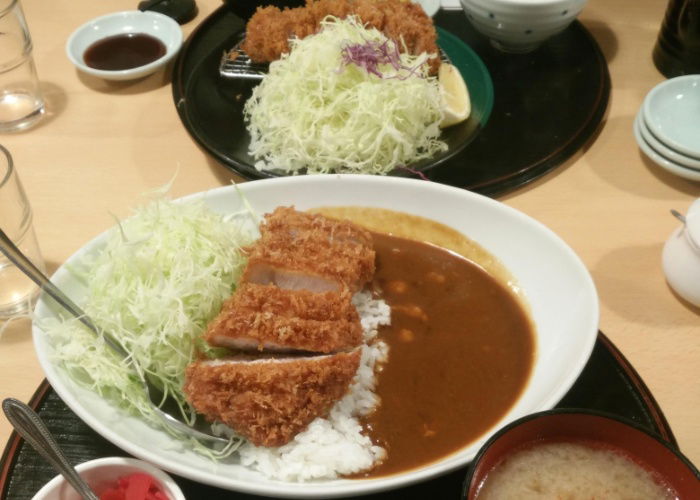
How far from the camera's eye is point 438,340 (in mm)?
1814

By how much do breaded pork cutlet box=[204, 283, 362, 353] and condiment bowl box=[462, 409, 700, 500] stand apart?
542 millimetres

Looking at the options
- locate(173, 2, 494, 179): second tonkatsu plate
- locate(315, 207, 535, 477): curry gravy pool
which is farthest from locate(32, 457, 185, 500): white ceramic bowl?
locate(173, 2, 494, 179): second tonkatsu plate

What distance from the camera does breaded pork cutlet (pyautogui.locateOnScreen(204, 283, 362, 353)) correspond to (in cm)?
161

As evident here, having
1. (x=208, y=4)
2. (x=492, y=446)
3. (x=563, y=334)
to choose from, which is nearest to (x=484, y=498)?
(x=492, y=446)

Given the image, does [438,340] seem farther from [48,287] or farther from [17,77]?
[17,77]

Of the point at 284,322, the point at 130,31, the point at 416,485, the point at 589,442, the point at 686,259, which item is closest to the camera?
the point at 589,442

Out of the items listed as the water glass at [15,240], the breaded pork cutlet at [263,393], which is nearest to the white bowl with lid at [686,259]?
the breaded pork cutlet at [263,393]

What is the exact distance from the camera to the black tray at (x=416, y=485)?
152 cm

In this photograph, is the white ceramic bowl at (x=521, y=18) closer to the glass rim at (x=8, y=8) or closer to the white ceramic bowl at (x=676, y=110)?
the white ceramic bowl at (x=676, y=110)

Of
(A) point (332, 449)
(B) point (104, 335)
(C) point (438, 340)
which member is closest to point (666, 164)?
(C) point (438, 340)

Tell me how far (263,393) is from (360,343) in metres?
0.31

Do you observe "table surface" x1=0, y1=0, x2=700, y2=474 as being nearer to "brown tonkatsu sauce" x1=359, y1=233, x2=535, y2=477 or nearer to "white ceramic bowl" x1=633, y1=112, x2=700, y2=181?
"white ceramic bowl" x1=633, y1=112, x2=700, y2=181

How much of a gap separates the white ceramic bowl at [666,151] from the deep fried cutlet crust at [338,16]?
2.98ft

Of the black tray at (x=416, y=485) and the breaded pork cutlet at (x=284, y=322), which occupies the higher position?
the breaded pork cutlet at (x=284, y=322)
